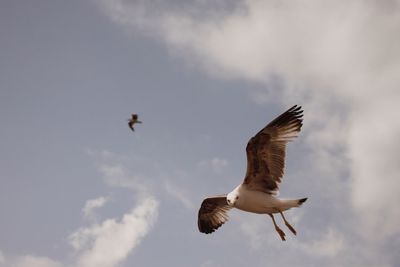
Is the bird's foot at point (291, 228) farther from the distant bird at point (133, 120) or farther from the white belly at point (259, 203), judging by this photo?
the distant bird at point (133, 120)

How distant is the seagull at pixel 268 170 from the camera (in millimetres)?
11195

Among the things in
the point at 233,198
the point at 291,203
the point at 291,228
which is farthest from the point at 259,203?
the point at 291,228

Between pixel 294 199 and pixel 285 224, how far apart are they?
2.73 ft

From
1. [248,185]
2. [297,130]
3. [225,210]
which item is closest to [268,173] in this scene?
[248,185]

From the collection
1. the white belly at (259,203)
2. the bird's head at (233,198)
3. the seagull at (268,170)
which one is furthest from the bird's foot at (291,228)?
the bird's head at (233,198)

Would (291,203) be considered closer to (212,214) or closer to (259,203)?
(259,203)

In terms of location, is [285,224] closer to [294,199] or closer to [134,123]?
[294,199]

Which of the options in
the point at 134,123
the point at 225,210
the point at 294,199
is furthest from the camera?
the point at 225,210

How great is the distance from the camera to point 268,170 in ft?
37.3

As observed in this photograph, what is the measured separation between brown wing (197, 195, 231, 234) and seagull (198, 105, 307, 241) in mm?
3297

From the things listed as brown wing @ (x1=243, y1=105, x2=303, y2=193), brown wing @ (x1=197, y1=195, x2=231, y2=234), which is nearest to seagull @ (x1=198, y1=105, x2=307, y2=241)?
brown wing @ (x1=243, y1=105, x2=303, y2=193)

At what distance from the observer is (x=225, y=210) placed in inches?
597

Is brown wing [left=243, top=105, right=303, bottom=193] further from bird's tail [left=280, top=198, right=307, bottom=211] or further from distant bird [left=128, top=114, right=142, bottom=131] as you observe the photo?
distant bird [left=128, top=114, right=142, bottom=131]

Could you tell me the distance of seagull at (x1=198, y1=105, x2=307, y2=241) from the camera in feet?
36.7
